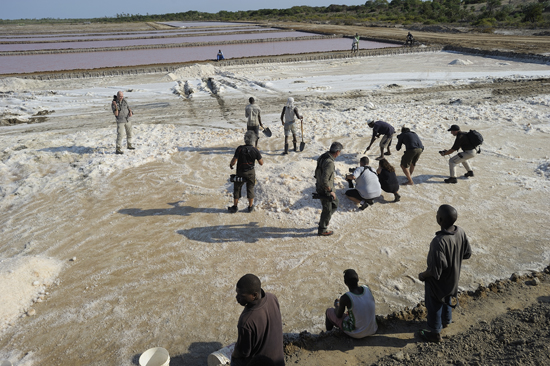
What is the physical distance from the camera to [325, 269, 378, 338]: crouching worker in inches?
155

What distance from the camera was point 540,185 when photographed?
309 inches

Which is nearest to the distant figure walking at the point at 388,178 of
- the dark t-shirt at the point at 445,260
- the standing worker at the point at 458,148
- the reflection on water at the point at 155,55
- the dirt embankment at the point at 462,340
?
the standing worker at the point at 458,148

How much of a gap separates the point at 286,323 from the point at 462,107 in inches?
493

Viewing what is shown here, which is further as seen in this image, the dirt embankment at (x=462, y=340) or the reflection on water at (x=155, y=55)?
the reflection on water at (x=155, y=55)

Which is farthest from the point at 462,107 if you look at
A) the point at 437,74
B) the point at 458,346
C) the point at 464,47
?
the point at 464,47

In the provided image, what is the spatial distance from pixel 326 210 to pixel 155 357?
3.44 metres

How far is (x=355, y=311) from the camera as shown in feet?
13.0

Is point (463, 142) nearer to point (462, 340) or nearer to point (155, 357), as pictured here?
point (462, 340)

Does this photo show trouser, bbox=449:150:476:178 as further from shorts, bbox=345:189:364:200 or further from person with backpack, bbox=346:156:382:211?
shorts, bbox=345:189:364:200

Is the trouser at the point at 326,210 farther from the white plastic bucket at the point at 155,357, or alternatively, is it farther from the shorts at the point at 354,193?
the white plastic bucket at the point at 155,357

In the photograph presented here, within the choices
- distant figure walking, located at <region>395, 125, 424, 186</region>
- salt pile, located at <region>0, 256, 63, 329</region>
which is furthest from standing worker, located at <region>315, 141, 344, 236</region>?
salt pile, located at <region>0, 256, 63, 329</region>

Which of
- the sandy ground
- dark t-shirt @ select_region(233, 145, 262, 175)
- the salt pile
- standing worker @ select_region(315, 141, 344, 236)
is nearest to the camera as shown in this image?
the sandy ground

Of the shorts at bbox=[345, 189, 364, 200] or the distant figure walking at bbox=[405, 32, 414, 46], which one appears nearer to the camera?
the shorts at bbox=[345, 189, 364, 200]

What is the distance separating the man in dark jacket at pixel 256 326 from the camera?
9.05 feet
